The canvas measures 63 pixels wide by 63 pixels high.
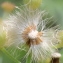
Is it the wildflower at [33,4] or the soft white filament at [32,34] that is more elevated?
the wildflower at [33,4]

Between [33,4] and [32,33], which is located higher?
[33,4]

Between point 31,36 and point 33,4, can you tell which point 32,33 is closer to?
point 31,36

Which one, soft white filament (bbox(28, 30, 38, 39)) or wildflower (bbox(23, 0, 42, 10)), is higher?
wildflower (bbox(23, 0, 42, 10))

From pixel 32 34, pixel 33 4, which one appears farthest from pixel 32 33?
pixel 33 4

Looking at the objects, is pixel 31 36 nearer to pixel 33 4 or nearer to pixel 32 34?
pixel 32 34

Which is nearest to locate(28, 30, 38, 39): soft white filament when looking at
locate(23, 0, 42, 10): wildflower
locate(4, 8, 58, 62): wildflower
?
locate(4, 8, 58, 62): wildflower

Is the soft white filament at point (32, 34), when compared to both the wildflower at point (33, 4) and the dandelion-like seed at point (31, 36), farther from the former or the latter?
the wildflower at point (33, 4)

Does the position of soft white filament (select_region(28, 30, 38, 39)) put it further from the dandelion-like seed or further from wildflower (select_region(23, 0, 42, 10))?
wildflower (select_region(23, 0, 42, 10))

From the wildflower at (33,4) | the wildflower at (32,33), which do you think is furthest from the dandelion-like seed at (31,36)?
the wildflower at (33,4)

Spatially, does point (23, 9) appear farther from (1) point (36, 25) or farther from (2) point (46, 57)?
(2) point (46, 57)
